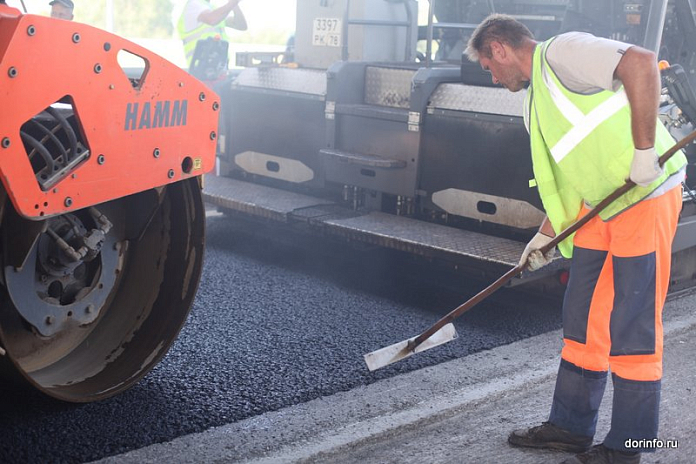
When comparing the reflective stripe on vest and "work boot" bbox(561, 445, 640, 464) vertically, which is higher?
the reflective stripe on vest

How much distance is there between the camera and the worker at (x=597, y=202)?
9.92 ft

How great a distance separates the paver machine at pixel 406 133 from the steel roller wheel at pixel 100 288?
180 centimetres

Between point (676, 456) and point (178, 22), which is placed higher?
point (178, 22)

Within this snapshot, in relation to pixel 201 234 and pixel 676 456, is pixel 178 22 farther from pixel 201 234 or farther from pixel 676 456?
pixel 676 456

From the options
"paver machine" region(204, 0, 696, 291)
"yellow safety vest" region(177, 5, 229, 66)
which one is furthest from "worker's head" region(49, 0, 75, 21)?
"yellow safety vest" region(177, 5, 229, 66)

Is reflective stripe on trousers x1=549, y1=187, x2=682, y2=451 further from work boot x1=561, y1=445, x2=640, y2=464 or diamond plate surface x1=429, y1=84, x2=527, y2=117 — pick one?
diamond plate surface x1=429, y1=84, x2=527, y2=117

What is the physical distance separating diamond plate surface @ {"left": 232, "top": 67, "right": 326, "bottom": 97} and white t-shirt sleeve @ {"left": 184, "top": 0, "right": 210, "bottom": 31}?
1.92m

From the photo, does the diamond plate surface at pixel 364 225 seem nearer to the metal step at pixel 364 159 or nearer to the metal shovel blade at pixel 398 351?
the metal step at pixel 364 159

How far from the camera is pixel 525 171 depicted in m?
5.25

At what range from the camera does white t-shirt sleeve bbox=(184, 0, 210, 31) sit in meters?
8.54

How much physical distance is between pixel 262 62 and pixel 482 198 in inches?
113

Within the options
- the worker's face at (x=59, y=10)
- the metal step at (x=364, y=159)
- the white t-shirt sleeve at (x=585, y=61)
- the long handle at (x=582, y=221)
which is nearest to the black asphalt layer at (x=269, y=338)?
the long handle at (x=582, y=221)

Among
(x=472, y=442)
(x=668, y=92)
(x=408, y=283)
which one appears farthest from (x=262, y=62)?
(x=472, y=442)

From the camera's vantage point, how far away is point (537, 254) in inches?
137
